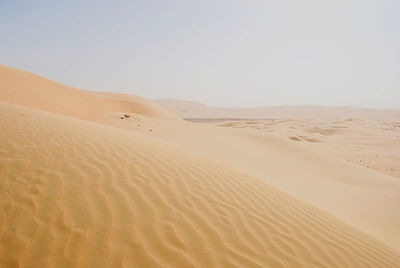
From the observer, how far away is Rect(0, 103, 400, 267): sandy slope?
7.41 feet

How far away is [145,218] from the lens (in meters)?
2.69

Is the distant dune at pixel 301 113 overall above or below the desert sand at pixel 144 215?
above

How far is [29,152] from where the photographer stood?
154 inches

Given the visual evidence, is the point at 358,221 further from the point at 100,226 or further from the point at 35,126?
the point at 35,126

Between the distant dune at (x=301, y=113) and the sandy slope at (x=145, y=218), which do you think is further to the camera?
the distant dune at (x=301, y=113)

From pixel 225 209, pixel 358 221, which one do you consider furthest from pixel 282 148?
pixel 225 209

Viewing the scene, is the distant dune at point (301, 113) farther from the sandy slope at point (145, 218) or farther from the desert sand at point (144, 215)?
the sandy slope at point (145, 218)

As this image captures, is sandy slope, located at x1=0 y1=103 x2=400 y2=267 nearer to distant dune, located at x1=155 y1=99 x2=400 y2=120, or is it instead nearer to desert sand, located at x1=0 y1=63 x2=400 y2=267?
desert sand, located at x1=0 y1=63 x2=400 y2=267

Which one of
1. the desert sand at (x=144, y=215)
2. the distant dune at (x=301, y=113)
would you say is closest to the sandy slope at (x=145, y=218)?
the desert sand at (x=144, y=215)

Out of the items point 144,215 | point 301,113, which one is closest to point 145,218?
point 144,215

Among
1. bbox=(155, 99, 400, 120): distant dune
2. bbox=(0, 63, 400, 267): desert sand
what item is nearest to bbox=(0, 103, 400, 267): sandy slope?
bbox=(0, 63, 400, 267): desert sand

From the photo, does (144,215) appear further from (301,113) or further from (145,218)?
(301,113)

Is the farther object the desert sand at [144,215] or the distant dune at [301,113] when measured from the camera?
the distant dune at [301,113]

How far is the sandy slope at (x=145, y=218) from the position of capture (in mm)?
2258
